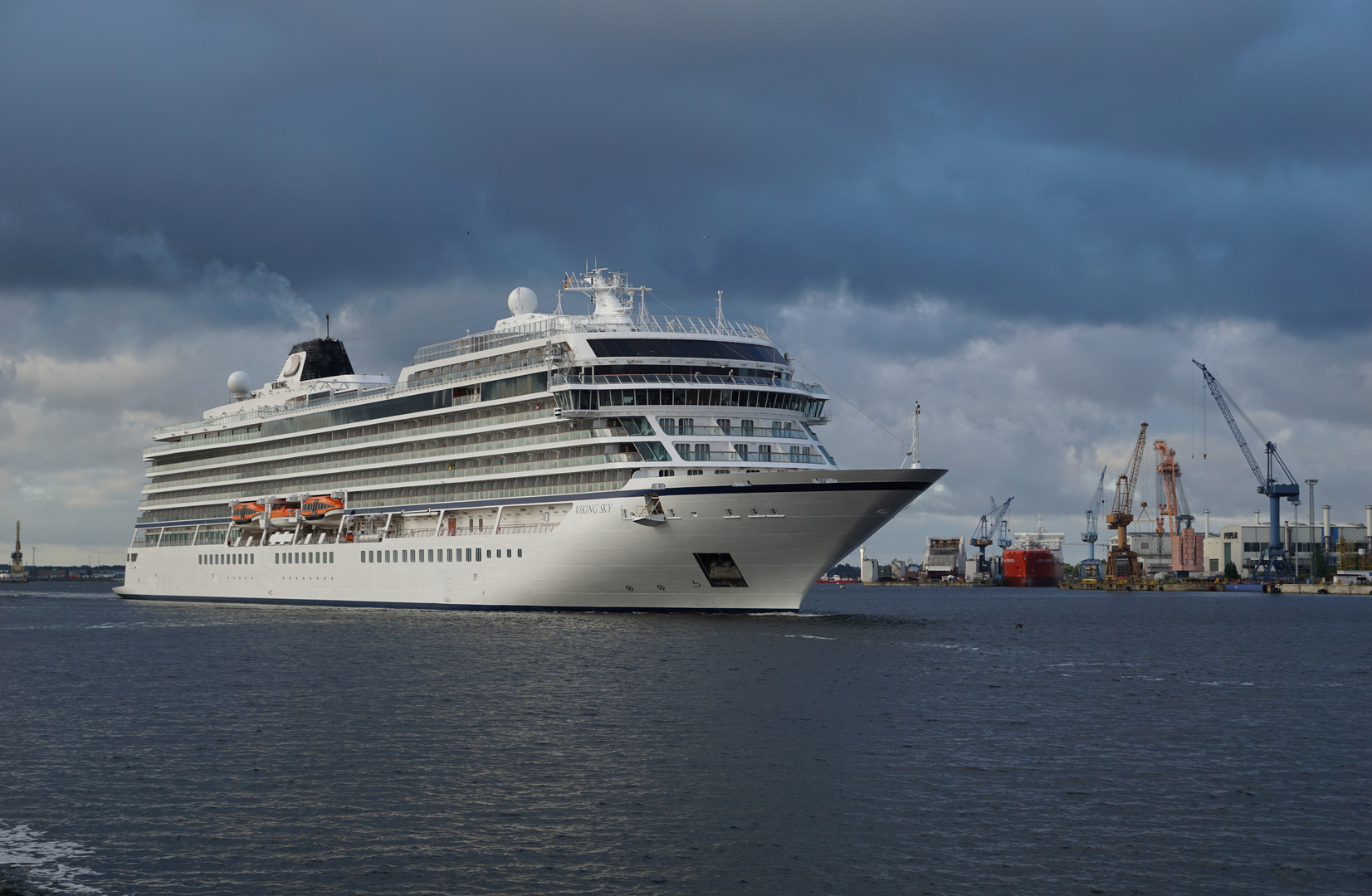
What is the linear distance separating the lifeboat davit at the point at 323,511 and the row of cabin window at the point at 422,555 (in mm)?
6212

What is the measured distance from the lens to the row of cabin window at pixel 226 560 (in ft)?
346

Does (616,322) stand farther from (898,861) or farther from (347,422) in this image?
(898,861)

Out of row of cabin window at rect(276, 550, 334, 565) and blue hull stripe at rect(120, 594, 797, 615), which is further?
row of cabin window at rect(276, 550, 334, 565)

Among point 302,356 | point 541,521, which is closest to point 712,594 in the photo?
point 541,521

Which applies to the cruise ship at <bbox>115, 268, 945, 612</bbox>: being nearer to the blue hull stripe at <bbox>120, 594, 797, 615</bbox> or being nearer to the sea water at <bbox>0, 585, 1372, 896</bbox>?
the blue hull stripe at <bbox>120, 594, 797, 615</bbox>

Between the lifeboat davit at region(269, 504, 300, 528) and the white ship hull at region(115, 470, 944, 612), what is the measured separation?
2198cm

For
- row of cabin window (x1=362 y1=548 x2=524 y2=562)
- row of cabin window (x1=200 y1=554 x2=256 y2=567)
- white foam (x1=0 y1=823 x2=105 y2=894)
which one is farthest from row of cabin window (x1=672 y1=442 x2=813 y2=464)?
row of cabin window (x1=200 y1=554 x2=256 y2=567)

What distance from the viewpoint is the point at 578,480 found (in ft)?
240

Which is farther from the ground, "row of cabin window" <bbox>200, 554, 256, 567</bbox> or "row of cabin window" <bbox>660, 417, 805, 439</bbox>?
"row of cabin window" <bbox>660, 417, 805, 439</bbox>

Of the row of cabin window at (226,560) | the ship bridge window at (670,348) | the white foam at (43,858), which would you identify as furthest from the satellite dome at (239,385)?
the white foam at (43,858)

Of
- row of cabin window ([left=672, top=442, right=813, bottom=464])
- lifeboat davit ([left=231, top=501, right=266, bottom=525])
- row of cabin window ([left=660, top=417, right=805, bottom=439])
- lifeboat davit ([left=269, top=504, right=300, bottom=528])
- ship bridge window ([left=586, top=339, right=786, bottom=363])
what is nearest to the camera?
row of cabin window ([left=672, top=442, right=813, bottom=464])

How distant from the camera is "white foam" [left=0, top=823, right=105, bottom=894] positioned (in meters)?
21.6

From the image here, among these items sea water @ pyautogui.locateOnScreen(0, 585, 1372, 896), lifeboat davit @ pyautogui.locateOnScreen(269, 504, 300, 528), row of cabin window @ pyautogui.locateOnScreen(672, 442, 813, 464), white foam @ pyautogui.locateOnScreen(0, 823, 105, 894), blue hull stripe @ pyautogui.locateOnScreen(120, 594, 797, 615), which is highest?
row of cabin window @ pyautogui.locateOnScreen(672, 442, 813, 464)

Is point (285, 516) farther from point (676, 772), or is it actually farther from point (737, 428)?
point (676, 772)
